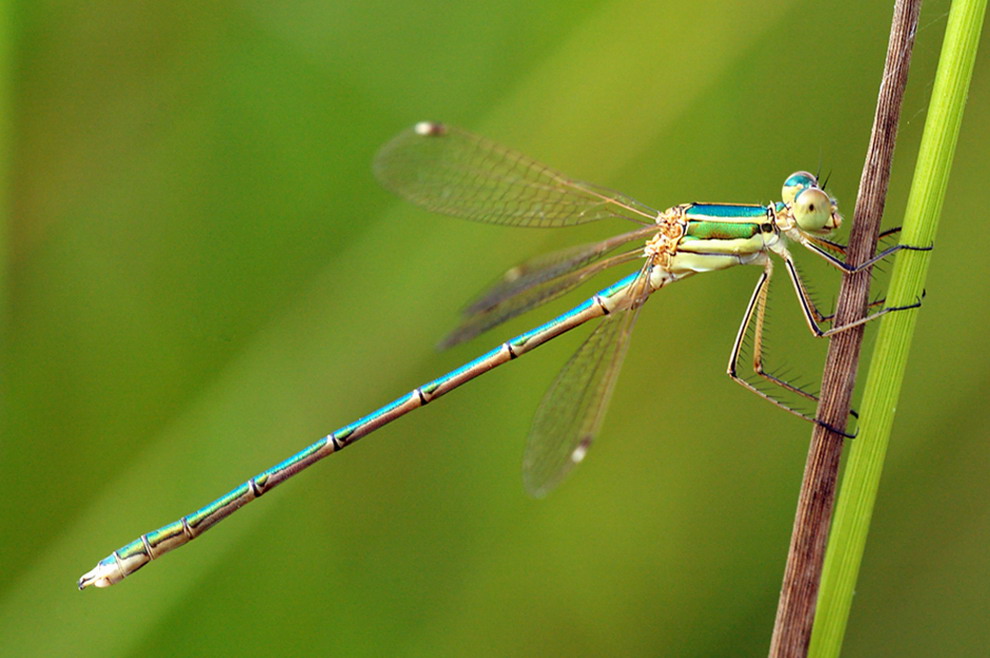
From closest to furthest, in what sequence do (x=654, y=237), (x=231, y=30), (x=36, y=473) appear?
(x=654, y=237) → (x=36, y=473) → (x=231, y=30)

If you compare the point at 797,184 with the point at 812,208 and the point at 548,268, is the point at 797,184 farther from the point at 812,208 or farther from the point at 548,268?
the point at 548,268

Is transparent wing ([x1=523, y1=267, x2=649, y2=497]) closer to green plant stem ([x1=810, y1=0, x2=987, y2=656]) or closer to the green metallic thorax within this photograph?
the green metallic thorax

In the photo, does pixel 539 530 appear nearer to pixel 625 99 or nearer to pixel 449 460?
pixel 449 460

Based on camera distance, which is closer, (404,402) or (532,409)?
(404,402)

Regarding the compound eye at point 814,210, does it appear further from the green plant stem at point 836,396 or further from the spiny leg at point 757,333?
the green plant stem at point 836,396

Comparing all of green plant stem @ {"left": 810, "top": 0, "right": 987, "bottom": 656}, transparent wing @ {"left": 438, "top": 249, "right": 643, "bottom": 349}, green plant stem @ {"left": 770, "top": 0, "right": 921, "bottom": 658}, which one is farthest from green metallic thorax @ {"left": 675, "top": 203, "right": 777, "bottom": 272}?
green plant stem @ {"left": 810, "top": 0, "right": 987, "bottom": 656}

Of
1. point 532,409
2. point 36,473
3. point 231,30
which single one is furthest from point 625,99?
point 36,473
